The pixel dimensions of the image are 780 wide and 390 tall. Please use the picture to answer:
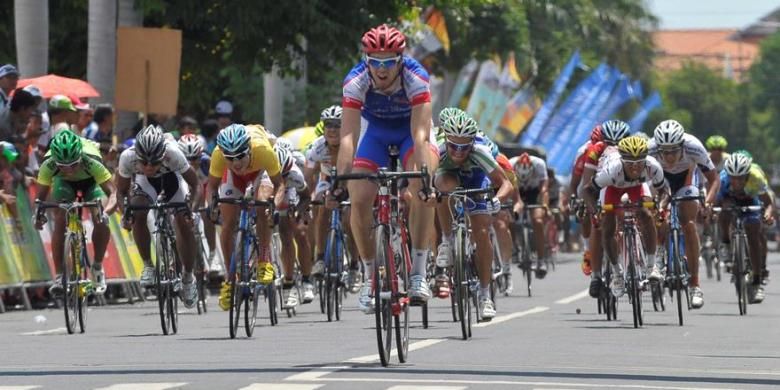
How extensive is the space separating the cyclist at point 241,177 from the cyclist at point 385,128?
9.68ft

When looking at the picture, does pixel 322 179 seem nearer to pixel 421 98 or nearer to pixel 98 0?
pixel 421 98

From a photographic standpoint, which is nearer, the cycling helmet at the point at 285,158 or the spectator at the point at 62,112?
the cycling helmet at the point at 285,158

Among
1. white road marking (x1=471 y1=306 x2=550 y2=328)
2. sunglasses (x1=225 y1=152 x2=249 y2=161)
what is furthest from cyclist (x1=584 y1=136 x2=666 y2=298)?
sunglasses (x1=225 y1=152 x2=249 y2=161)

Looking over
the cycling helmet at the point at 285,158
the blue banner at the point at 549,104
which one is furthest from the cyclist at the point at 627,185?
the blue banner at the point at 549,104

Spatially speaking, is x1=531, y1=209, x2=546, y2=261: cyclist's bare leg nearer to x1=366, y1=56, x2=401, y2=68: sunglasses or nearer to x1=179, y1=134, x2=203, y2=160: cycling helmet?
x1=179, y1=134, x2=203, y2=160: cycling helmet

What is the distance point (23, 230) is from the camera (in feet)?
76.8

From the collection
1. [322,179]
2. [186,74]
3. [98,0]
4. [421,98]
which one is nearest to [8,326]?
[322,179]

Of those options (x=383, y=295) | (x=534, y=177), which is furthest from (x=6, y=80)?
(x=383, y=295)

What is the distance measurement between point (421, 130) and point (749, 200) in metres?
10.5

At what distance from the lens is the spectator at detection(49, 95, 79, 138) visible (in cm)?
2405

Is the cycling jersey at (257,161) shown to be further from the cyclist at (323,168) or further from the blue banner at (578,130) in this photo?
the blue banner at (578,130)

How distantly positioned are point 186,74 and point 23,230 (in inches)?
566

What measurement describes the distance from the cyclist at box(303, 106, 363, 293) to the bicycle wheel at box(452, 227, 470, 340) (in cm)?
481

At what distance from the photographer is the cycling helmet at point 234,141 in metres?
18.1
